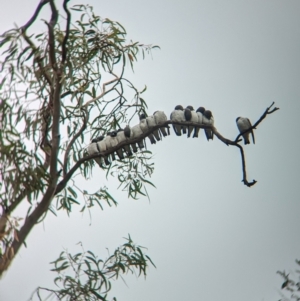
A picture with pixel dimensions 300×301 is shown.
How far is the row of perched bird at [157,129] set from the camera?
6.62 m

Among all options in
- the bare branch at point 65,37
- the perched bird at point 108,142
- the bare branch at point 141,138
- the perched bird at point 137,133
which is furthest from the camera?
the perched bird at point 108,142

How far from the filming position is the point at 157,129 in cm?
665

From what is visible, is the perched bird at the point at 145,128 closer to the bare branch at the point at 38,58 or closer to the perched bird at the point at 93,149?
the perched bird at the point at 93,149

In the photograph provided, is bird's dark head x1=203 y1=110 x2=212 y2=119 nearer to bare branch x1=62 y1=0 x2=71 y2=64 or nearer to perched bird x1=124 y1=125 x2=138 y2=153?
perched bird x1=124 y1=125 x2=138 y2=153

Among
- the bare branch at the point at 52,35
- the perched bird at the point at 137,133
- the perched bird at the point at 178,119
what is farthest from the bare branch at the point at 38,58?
the perched bird at the point at 178,119

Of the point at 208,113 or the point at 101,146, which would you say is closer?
the point at 208,113

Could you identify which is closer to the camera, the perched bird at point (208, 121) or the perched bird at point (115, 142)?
the perched bird at point (208, 121)

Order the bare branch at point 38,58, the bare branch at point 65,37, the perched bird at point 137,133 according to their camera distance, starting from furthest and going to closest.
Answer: the perched bird at point 137,133 → the bare branch at point 38,58 → the bare branch at point 65,37

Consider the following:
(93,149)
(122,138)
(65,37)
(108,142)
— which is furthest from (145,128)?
(65,37)

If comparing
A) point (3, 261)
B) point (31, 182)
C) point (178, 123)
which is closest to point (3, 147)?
point (31, 182)

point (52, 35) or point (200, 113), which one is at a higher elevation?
point (52, 35)

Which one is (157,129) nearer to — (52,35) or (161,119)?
(161,119)

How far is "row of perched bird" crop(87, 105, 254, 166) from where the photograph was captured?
6.62m

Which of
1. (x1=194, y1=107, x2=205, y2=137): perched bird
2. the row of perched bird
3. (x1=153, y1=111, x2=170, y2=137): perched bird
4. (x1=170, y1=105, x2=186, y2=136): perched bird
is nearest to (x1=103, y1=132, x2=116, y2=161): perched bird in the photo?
the row of perched bird
